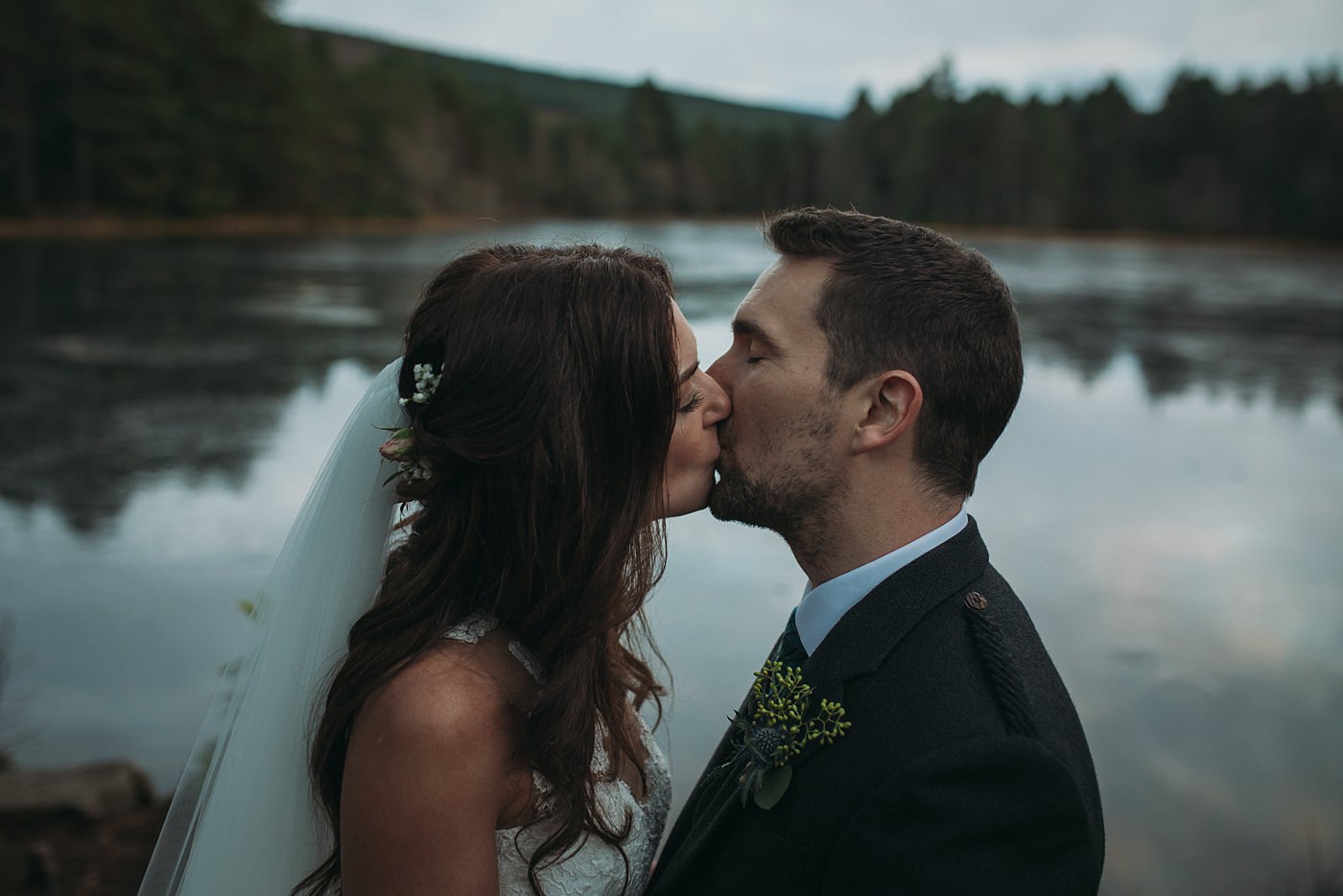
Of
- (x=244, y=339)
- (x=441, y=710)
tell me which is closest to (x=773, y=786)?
(x=441, y=710)

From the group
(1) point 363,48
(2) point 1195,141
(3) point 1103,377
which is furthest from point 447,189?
(1) point 363,48

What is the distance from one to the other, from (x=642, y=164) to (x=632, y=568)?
10533 centimetres

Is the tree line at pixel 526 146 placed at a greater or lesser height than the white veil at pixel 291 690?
greater

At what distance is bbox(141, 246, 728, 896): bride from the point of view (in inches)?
75.5

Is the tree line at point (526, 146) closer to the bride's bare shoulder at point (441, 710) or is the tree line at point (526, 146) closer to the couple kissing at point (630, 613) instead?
the couple kissing at point (630, 613)

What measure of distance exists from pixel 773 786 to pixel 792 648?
1.47 feet

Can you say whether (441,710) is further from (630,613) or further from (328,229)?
(328,229)

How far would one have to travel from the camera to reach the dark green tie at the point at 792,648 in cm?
235

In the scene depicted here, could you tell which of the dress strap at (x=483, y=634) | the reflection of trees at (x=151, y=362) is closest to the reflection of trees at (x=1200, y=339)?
the reflection of trees at (x=151, y=362)

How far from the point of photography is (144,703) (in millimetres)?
5258

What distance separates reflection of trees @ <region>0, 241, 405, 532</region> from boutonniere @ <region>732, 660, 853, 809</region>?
281 inches

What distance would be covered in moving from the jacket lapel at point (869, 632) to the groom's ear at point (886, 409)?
0.88 feet

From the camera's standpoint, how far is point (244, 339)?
52.3 feet

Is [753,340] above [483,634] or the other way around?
above
